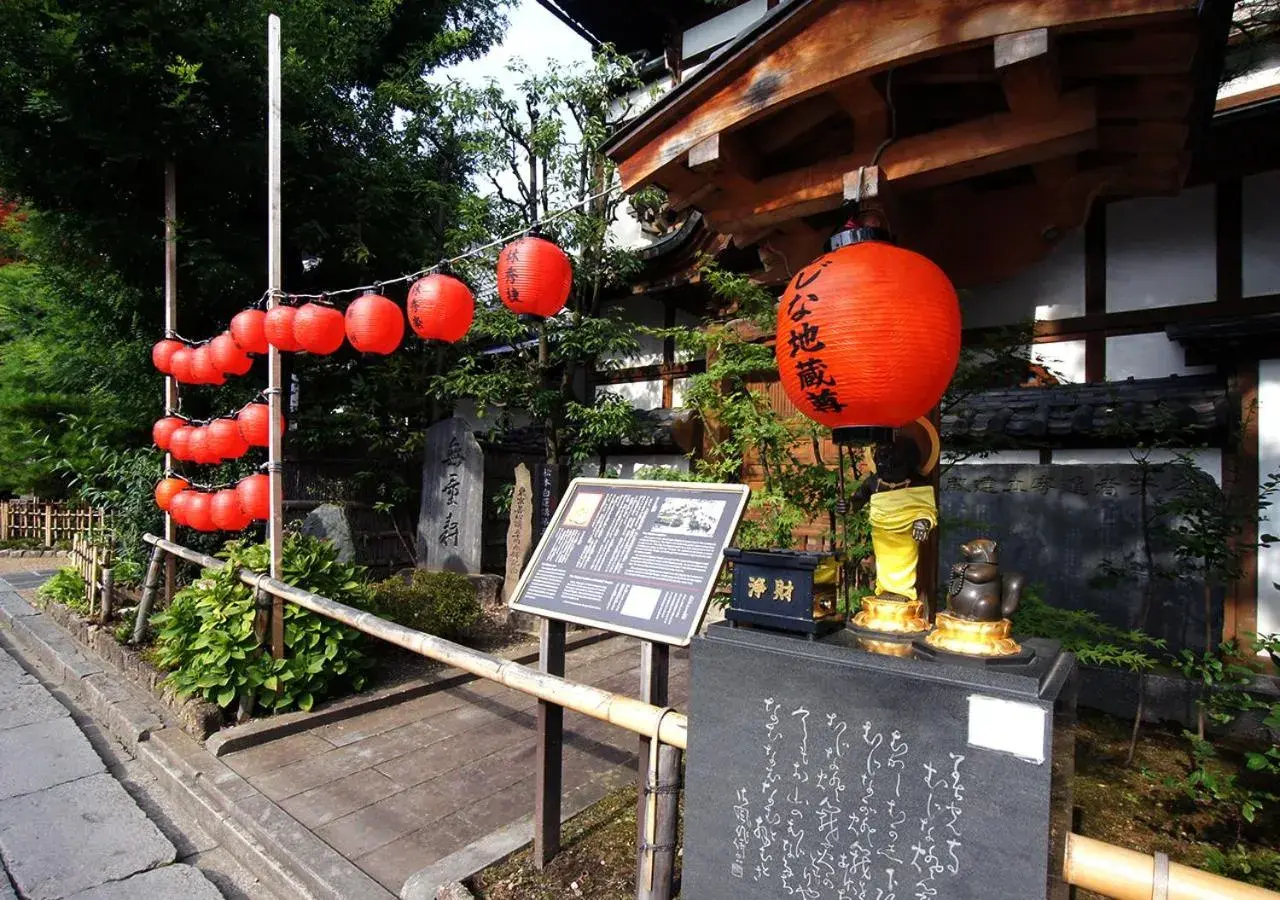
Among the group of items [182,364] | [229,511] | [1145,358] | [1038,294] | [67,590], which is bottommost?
[67,590]

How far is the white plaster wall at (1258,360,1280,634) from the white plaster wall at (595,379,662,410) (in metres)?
6.42

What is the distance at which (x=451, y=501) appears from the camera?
9711 mm

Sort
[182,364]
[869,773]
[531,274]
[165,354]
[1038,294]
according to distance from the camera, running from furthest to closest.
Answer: [165,354] → [182,364] → [1038,294] → [531,274] → [869,773]

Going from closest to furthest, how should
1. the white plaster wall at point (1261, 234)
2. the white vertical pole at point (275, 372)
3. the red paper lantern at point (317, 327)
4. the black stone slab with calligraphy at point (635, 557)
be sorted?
1. the black stone slab with calligraphy at point (635, 557)
2. the white plaster wall at point (1261, 234)
3. the white vertical pole at point (275, 372)
4. the red paper lantern at point (317, 327)

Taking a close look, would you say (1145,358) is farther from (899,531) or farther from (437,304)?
(437,304)

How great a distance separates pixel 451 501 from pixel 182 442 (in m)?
3.45

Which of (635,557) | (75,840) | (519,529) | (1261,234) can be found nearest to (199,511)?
(519,529)

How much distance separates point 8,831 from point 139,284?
326 inches

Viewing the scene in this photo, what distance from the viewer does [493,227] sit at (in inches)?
374

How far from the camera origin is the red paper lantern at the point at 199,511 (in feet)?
23.6

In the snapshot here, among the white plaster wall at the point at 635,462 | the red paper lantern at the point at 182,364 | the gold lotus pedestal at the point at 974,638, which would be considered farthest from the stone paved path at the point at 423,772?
the red paper lantern at the point at 182,364

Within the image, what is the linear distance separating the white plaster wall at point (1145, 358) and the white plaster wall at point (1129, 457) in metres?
0.63

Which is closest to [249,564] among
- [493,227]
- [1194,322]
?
[493,227]

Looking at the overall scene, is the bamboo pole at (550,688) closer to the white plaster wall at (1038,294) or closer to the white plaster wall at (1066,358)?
the white plaster wall at (1038,294)
